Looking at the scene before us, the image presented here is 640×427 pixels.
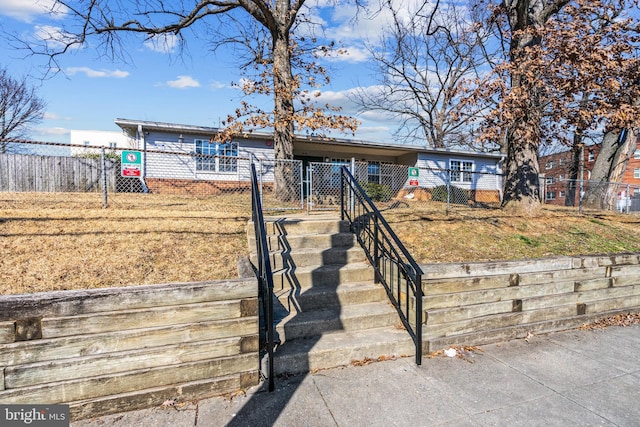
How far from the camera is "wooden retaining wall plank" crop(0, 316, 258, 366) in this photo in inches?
86.8

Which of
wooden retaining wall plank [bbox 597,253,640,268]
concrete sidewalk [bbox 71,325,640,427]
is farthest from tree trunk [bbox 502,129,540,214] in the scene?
concrete sidewalk [bbox 71,325,640,427]

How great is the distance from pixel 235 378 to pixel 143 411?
664 millimetres

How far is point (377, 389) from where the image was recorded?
2.68m

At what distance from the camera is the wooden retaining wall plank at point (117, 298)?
220cm

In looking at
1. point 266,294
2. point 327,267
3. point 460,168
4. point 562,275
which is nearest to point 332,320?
point 327,267

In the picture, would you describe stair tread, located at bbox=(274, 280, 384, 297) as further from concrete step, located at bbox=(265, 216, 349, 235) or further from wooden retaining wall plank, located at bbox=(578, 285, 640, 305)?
wooden retaining wall plank, located at bbox=(578, 285, 640, 305)

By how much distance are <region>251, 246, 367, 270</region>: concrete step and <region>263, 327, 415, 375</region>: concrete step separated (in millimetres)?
1080

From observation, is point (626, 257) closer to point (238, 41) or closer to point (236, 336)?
point (236, 336)

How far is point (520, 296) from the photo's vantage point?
3762mm

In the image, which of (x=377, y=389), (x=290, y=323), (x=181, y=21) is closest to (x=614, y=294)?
(x=377, y=389)

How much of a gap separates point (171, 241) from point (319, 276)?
2173mm

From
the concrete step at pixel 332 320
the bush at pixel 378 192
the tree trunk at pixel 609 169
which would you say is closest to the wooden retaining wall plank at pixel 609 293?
the concrete step at pixel 332 320

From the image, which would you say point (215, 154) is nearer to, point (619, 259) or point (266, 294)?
point (266, 294)

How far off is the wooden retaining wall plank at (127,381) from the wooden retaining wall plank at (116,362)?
35mm
